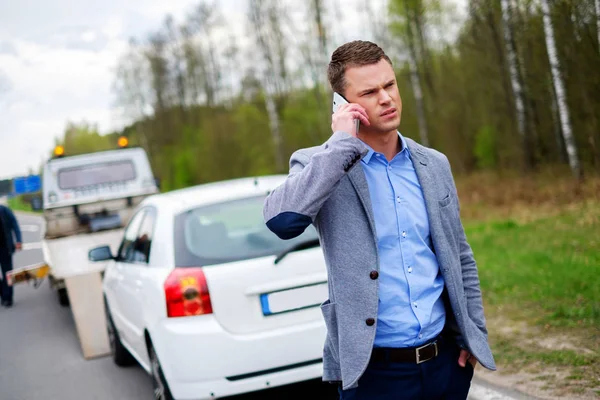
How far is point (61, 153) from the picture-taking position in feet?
48.0

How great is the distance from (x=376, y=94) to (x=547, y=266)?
6781mm

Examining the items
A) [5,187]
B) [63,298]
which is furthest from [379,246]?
[5,187]

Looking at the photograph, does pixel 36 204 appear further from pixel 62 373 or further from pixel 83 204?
pixel 62 373

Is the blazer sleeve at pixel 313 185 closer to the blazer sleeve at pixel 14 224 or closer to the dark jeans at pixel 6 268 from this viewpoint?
the dark jeans at pixel 6 268

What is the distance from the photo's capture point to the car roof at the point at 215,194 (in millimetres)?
5555

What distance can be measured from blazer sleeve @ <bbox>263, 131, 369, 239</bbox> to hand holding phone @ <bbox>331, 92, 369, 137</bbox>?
3 cm

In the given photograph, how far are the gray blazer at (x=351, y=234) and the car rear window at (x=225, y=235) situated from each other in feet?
8.06

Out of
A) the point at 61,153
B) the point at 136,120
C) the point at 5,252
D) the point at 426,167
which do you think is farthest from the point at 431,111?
the point at 136,120

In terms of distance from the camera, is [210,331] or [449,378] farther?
[210,331]

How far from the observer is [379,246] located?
2.52 metres

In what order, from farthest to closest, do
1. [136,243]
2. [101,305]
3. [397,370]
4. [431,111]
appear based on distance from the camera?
[431,111], [101,305], [136,243], [397,370]

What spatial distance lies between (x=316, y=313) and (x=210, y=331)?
750 millimetres

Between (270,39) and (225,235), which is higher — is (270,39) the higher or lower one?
the higher one

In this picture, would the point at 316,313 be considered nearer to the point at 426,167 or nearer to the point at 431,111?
the point at 426,167
